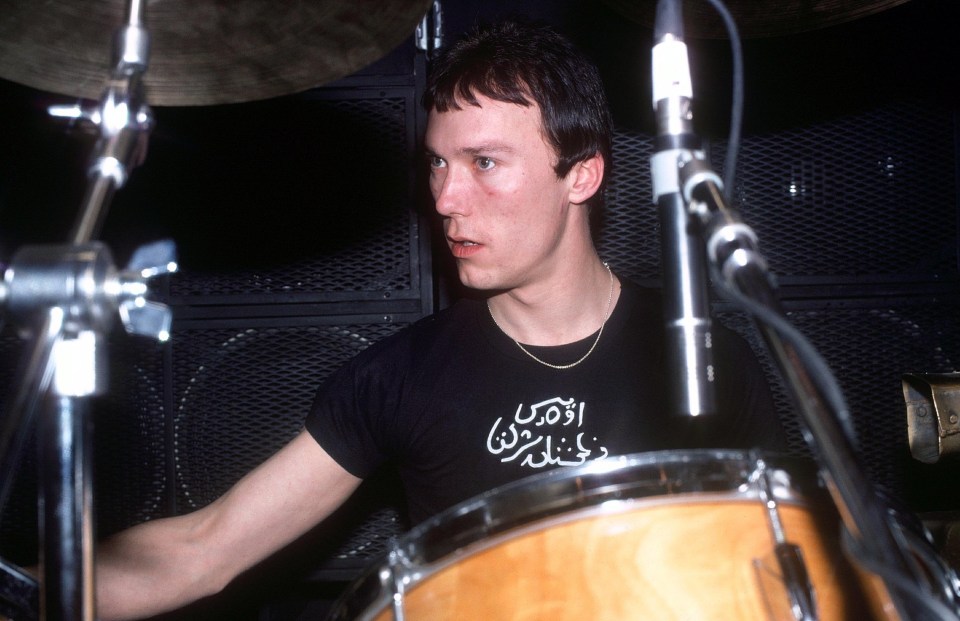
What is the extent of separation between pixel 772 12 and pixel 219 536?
3.96ft

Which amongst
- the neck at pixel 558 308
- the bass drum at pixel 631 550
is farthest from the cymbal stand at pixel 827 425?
the neck at pixel 558 308

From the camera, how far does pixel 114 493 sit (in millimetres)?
1452

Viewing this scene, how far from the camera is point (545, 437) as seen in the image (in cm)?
124

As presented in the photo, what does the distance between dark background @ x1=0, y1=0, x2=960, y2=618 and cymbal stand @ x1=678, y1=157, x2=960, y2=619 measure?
3.37 ft

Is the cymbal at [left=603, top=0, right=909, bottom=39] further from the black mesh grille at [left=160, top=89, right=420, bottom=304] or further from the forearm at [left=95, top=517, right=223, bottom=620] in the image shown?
the forearm at [left=95, top=517, right=223, bottom=620]

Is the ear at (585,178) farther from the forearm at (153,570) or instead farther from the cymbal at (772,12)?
the forearm at (153,570)

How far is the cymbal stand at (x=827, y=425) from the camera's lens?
0.45 m

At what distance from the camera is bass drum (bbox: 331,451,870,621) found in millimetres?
667

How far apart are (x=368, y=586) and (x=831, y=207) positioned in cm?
128

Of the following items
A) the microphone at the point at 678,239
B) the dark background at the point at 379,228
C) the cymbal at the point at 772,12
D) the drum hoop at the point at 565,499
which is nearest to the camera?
the microphone at the point at 678,239

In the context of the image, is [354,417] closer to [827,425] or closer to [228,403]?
[228,403]

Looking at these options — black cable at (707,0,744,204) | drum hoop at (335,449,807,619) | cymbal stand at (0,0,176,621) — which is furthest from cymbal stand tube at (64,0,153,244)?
black cable at (707,0,744,204)

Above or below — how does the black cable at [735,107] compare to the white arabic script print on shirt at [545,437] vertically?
above

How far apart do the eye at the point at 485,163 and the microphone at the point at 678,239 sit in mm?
713
